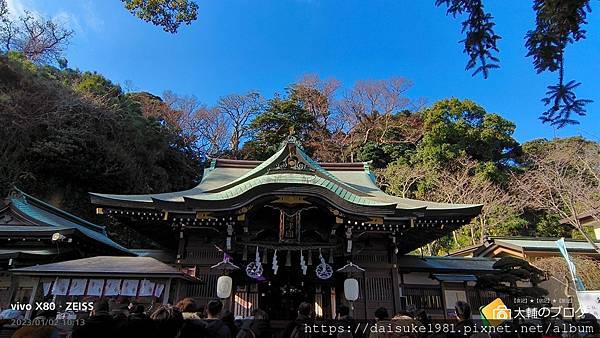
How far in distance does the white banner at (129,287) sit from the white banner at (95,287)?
19.1 inches

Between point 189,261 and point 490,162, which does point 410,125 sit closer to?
Answer: point 490,162

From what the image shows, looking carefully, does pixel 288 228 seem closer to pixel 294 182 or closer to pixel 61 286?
pixel 294 182

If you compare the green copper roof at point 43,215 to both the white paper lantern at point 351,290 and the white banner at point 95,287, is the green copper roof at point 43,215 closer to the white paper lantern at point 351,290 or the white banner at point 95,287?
the white banner at point 95,287

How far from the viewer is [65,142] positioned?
19641 mm

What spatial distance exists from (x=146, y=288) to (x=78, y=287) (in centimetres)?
150

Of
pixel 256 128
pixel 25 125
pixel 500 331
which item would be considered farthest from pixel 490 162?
pixel 25 125

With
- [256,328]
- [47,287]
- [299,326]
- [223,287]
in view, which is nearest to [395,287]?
[223,287]

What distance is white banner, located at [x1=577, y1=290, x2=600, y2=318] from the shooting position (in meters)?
9.54

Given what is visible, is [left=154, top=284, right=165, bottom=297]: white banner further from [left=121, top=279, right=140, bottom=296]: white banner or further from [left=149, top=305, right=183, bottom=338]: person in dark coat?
[left=149, top=305, right=183, bottom=338]: person in dark coat

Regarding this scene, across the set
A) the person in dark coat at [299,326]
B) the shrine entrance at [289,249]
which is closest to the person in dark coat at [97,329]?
the person in dark coat at [299,326]

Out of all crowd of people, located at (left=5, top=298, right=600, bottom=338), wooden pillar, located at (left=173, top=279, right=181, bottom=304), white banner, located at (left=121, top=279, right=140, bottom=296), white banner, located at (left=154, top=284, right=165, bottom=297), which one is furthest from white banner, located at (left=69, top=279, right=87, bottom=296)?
crowd of people, located at (left=5, top=298, right=600, bottom=338)

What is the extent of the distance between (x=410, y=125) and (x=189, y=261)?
→ 27.5 meters

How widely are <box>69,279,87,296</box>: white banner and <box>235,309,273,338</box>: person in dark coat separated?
5.86m

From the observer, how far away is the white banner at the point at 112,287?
830cm
